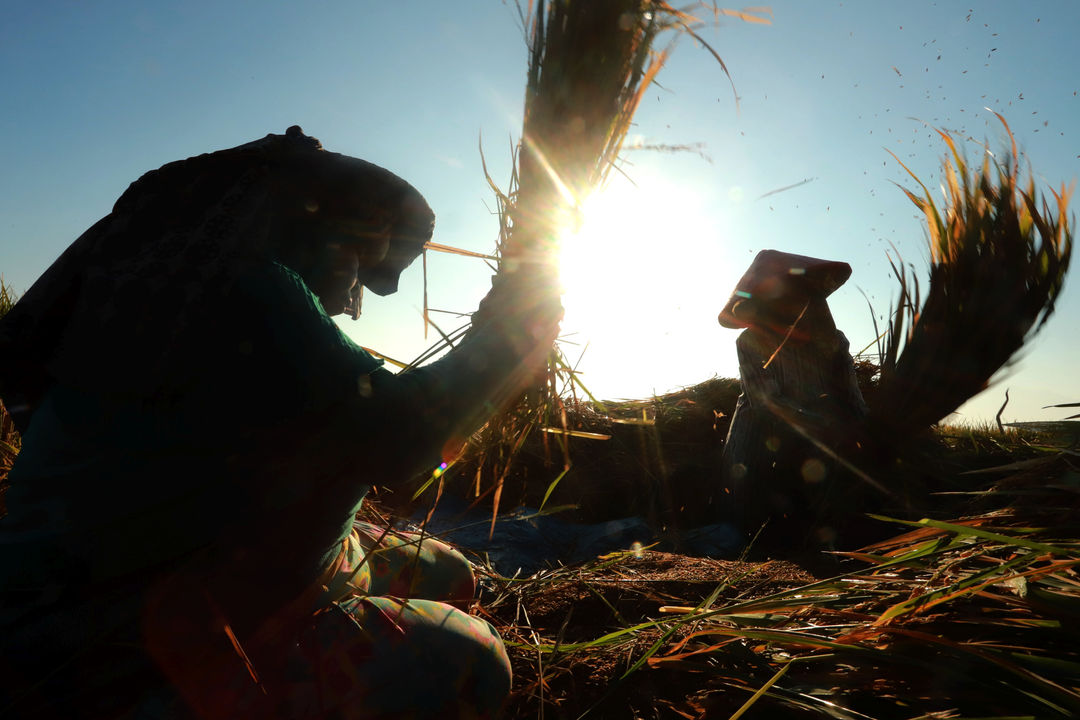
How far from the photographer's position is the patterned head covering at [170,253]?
2.89 ft

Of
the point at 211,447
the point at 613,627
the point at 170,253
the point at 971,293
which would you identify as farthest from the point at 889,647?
the point at 971,293

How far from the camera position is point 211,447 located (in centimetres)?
90

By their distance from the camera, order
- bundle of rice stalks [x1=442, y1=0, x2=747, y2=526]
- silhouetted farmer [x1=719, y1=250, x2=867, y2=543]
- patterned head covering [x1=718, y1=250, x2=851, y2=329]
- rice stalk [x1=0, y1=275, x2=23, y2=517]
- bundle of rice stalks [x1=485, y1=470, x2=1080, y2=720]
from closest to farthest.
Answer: bundle of rice stalks [x1=485, y1=470, x2=1080, y2=720] → bundle of rice stalks [x1=442, y1=0, x2=747, y2=526] → rice stalk [x1=0, y1=275, x2=23, y2=517] → silhouetted farmer [x1=719, y1=250, x2=867, y2=543] → patterned head covering [x1=718, y1=250, x2=851, y2=329]

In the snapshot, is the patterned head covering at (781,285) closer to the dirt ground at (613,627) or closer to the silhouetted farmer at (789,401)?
the silhouetted farmer at (789,401)

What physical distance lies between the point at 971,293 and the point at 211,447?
3.12 m

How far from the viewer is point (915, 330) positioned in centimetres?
296

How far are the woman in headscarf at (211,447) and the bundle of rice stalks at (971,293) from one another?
8.50ft

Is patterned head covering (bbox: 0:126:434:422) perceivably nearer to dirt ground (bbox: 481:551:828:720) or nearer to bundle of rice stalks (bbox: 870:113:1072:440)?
dirt ground (bbox: 481:551:828:720)

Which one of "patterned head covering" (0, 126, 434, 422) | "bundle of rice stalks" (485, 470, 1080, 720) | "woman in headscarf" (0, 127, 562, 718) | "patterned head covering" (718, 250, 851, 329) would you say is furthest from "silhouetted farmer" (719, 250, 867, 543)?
"patterned head covering" (0, 126, 434, 422)

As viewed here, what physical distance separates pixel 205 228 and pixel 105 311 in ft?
0.66

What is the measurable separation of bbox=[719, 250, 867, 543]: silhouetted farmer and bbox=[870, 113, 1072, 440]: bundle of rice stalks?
1.21ft

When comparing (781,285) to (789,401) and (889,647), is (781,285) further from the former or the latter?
(889,647)

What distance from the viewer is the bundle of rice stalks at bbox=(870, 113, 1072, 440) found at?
2475mm

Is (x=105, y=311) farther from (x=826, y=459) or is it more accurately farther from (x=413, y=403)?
(x=826, y=459)
